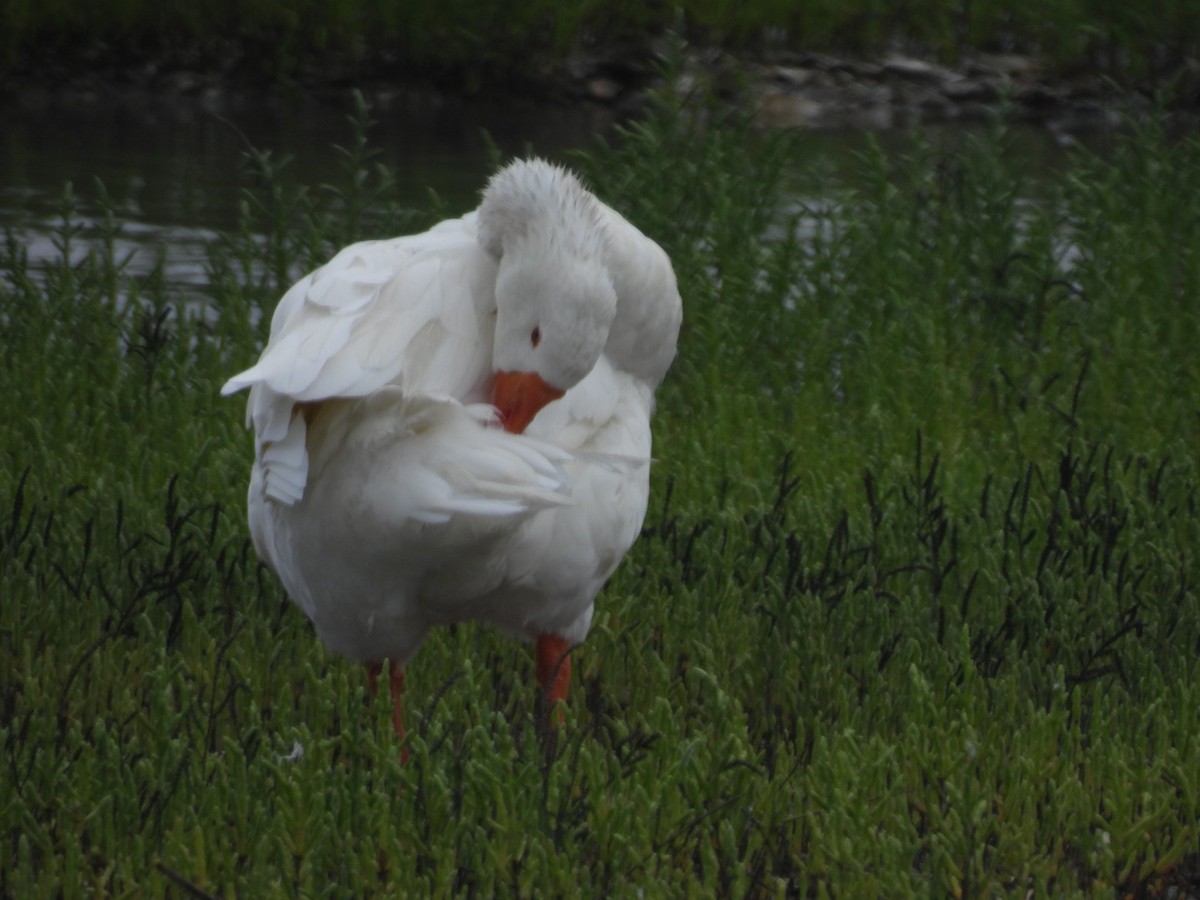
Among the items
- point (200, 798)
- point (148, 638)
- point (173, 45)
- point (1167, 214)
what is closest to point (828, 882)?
point (200, 798)

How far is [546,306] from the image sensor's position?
343cm

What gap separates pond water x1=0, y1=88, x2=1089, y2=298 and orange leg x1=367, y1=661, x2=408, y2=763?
2.84m

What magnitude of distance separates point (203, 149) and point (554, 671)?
8.88 meters

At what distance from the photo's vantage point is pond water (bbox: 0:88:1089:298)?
9.18 m

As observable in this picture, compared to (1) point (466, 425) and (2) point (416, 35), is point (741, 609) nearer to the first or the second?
(1) point (466, 425)

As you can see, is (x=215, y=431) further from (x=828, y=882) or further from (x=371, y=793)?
(x=828, y=882)

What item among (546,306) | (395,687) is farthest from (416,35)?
(546,306)

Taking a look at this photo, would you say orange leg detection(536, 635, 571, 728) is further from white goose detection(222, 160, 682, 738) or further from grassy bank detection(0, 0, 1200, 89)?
grassy bank detection(0, 0, 1200, 89)

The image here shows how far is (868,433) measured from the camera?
5.61 metres

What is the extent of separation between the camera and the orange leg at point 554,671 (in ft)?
12.5

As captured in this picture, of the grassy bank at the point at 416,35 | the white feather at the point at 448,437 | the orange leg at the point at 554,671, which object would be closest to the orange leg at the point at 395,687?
the white feather at the point at 448,437

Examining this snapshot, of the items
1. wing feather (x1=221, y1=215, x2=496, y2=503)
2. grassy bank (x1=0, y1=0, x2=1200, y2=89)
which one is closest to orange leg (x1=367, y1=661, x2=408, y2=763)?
wing feather (x1=221, y1=215, x2=496, y2=503)

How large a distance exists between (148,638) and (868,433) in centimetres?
227

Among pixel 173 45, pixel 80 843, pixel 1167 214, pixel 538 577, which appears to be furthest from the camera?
pixel 173 45
